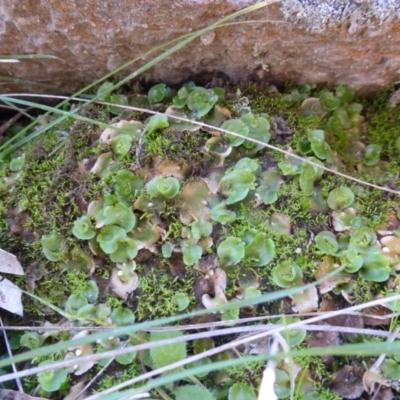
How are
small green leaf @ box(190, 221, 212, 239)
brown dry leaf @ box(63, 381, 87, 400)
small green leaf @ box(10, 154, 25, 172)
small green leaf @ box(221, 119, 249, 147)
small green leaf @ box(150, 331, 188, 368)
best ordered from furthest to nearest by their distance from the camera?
small green leaf @ box(10, 154, 25, 172), small green leaf @ box(221, 119, 249, 147), small green leaf @ box(190, 221, 212, 239), brown dry leaf @ box(63, 381, 87, 400), small green leaf @ box(150, 331, 188, 368)

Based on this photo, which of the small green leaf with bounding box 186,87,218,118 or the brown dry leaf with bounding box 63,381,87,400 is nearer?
the brown dry leaf with bounding box 63,381,87,400

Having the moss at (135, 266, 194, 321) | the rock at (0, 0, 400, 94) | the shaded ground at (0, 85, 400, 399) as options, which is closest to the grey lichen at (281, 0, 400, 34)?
the rock at (0, 0, 400, 94)

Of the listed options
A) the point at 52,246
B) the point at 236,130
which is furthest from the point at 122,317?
the point at 236,130

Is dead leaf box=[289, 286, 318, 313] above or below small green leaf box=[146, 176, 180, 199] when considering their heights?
below

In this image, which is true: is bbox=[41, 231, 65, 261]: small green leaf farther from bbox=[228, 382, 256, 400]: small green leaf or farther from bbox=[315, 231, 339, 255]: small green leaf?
bbox=[315, 231, 339, 255]: small green leaf

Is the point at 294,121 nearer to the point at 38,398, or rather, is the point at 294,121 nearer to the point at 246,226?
the point at 246,226

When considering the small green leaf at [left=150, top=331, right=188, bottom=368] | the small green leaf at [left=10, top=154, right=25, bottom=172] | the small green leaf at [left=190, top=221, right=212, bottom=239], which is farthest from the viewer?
the small green leaf at [left=10, top=154, right=25, bottom=172]

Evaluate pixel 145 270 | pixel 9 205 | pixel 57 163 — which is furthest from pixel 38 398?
pixel 57 163
